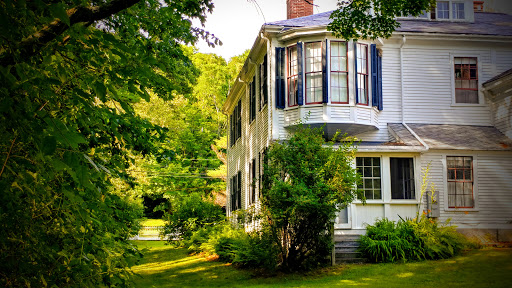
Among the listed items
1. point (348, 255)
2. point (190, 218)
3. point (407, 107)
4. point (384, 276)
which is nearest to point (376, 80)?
point (407, 107)

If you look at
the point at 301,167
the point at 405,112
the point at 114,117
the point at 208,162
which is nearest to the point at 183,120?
the point at 208,162

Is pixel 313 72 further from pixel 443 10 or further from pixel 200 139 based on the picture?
pixel 200 139

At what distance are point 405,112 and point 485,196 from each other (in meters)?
3.75

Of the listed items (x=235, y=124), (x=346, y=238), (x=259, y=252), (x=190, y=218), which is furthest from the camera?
(x=235, y=124)

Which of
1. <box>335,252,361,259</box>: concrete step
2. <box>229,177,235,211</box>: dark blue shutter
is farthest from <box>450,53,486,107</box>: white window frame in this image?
A: <box>229,177,235,211</box>: dark blue shutter

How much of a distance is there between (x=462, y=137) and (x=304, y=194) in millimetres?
7660

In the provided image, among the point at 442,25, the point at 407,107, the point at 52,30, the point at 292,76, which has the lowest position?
the point at 52,30

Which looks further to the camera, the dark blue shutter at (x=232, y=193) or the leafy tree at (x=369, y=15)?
the dark blue shutter at (x=232, y=193)

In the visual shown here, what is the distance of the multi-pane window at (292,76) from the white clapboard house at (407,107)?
3 centimetres

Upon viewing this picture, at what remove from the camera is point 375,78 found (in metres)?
17.5

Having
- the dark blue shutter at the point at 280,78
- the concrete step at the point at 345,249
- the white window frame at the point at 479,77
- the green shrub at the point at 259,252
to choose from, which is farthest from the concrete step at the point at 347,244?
the white window frame at the point at 479,77

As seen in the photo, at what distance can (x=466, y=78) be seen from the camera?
19.0 metres

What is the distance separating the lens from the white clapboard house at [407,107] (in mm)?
16766

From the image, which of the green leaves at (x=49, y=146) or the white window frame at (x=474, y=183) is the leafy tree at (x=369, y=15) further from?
the white window frame at (x=474, y=183)
